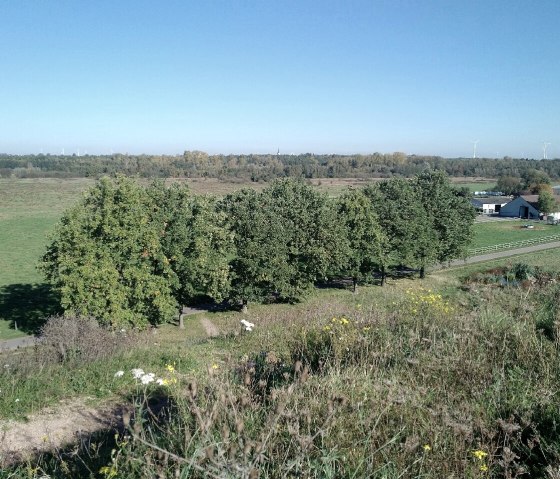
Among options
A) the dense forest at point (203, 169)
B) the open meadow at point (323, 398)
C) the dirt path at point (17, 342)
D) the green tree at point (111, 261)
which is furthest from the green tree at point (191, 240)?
the dense forest at point (203, 169)

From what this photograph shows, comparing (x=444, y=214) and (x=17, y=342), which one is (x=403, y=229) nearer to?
(x=444, y=214)

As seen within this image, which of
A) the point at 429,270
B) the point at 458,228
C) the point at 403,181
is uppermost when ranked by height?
the point at 403,181

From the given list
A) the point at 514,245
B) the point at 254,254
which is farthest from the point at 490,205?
the point at 254,254

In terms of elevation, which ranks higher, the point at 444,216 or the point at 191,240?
the point at 444,216

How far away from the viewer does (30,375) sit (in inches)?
344

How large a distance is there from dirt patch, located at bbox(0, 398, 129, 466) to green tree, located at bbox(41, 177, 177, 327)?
14.5 m

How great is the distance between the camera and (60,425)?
698 cm

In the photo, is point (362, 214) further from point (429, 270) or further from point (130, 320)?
point (130, 320)

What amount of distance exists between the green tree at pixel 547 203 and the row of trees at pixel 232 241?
54.1 metres

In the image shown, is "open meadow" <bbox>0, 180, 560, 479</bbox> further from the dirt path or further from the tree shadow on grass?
the tree shadow on grass

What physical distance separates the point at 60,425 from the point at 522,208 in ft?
332

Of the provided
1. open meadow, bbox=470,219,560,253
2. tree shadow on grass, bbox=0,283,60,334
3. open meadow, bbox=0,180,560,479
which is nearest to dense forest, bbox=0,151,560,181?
open meadow, bbox=470,219,560,253

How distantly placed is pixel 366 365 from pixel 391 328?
6.58 feet

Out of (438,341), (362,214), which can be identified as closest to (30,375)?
(438,341)
